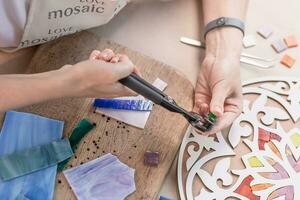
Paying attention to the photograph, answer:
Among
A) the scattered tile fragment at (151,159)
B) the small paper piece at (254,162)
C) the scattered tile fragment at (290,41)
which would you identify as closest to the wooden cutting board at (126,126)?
the scattered tile fragment at (151,159)

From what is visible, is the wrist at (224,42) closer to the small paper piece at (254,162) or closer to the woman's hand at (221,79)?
the woman's hand at (221,79)

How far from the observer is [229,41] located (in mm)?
724

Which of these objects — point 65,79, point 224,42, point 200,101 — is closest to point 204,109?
point 200,101

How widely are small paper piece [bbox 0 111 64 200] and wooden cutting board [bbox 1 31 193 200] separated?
0.01 meters

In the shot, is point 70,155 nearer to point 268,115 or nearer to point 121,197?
point 121,197

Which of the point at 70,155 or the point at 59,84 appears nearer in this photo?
the point at 59,84

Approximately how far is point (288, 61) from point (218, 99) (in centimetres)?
20

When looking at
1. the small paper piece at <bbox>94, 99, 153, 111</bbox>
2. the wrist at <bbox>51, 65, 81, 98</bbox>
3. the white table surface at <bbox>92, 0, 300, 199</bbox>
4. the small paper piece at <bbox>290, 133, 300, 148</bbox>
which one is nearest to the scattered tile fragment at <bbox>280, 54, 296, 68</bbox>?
the white table surface at <bbox>92, 0, 300, 199</bbox>

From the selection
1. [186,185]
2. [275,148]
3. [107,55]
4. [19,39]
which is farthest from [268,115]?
[19,39]

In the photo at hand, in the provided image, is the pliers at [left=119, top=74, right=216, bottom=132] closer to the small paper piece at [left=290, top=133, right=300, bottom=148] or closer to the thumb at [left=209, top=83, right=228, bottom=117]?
the thumb at [left=209, top=83, right=228, bottom=117]

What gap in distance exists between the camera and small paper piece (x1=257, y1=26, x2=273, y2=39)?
2.62 feet

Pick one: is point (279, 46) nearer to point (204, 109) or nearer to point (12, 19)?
point (204, 109)

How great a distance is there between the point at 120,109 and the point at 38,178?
0.54 ft

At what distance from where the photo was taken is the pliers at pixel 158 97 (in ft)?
1.94
